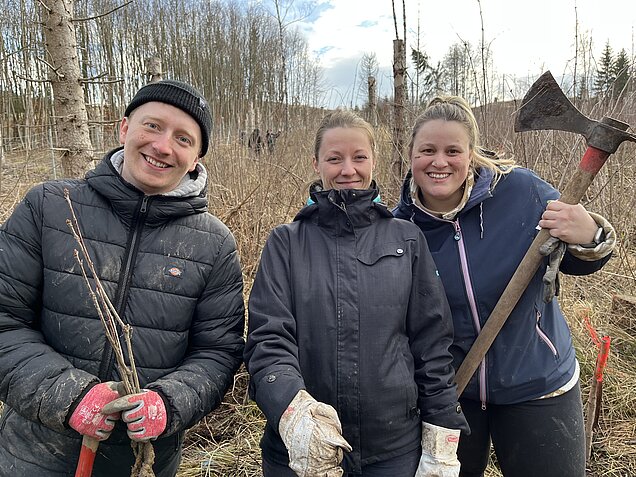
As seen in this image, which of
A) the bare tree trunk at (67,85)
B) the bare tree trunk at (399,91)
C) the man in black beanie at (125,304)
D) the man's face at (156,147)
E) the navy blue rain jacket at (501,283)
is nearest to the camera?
the man in black beanie at (125,304)

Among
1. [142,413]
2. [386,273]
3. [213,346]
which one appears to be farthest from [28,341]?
[386,273]

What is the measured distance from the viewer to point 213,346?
60.2 inches

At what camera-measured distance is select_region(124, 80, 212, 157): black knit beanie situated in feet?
5.04

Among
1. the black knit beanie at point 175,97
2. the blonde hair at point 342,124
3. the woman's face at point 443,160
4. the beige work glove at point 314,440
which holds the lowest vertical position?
the beige work glove at point 314,440

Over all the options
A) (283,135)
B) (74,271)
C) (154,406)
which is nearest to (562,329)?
(154,406)

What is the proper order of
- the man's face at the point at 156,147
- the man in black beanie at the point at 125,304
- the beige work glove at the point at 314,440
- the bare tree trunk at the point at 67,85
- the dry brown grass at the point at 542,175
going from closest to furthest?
1. the beige work glove at the point at 314,440
2. the man in black beanie at the point at 125,304
3. the man's face at the point at 156,147
4. the dry brown grass at the point at 542,175
5. the bare tree trunk at the point at 67,85

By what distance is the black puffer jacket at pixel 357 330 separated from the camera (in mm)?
1394

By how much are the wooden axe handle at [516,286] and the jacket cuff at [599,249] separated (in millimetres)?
102

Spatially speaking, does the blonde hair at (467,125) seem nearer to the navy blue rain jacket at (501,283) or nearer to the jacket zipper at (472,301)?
the navy blue rain jacket at (501,283)

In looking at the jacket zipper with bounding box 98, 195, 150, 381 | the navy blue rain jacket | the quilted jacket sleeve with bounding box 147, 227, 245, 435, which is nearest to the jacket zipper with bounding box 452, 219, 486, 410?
the navy blue rain jacket

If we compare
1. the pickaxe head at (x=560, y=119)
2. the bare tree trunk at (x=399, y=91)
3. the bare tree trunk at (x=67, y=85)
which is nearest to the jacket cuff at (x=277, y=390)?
the pickaxe head at (x=560, y=119)

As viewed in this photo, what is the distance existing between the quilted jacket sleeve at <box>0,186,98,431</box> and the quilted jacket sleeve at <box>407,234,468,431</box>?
1030mm

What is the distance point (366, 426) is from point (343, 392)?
132mm

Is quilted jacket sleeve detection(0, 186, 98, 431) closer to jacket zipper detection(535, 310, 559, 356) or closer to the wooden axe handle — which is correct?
the wooden axe handle
